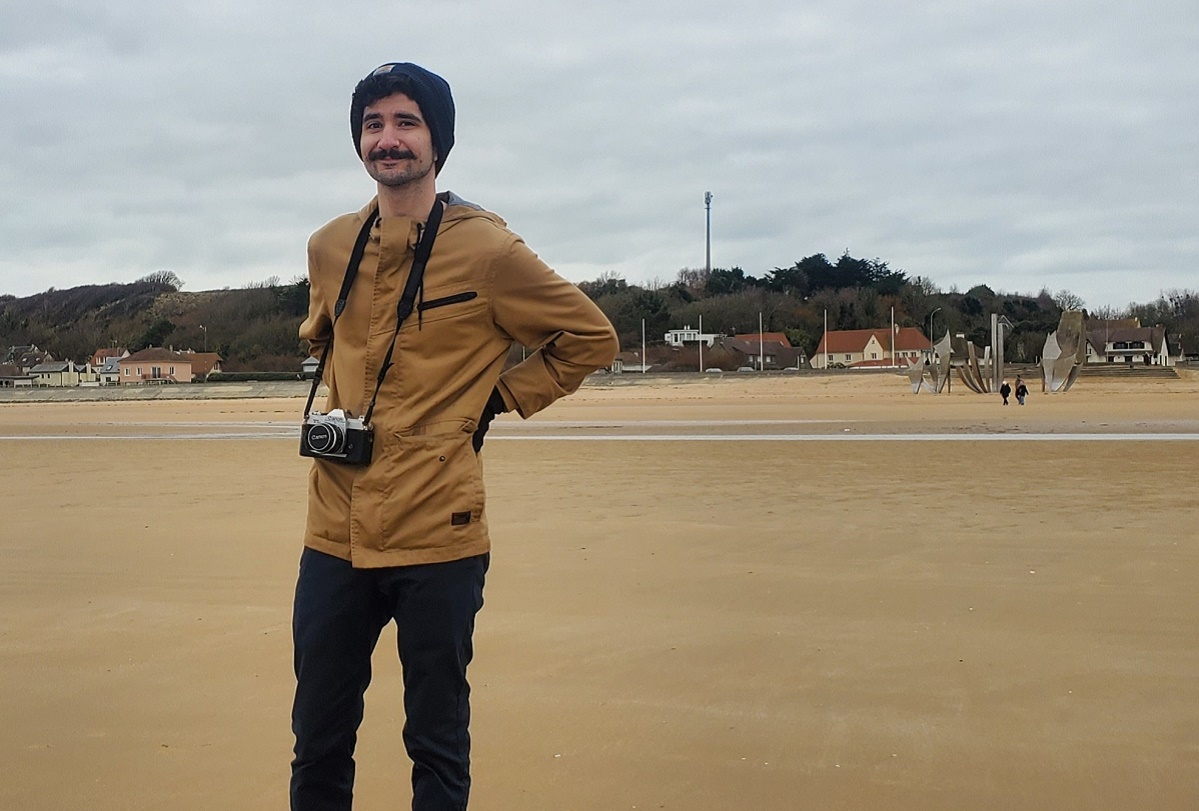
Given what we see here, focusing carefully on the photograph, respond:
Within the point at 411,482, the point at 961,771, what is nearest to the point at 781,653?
the point at 961,771

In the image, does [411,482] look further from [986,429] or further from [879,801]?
[986,429]

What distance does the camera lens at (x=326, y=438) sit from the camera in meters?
2.09

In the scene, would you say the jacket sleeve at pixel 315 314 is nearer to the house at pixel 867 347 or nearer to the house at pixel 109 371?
the house at pixel 867 347

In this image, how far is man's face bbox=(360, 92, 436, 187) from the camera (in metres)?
2.18

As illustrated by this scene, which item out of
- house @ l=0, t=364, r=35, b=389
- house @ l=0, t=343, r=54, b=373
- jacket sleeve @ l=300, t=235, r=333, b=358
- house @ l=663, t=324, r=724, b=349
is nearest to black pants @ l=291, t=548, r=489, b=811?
jacket sleeve @ l=300, t=235, r=333, b=358

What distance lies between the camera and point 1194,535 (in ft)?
22.9

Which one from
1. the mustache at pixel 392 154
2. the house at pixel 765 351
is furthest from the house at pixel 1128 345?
the mustache at pixel 392 154

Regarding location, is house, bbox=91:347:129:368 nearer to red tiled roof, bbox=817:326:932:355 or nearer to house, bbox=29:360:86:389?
house, bbox=29:360:86:389

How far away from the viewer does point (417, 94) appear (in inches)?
86.3

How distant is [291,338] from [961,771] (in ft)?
349

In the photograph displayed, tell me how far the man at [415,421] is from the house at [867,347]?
9148cm

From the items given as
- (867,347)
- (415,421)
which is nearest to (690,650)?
(415,421)

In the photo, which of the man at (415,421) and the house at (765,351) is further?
the house at (765,351)

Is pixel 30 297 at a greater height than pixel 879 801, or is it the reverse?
pixel 30 297
